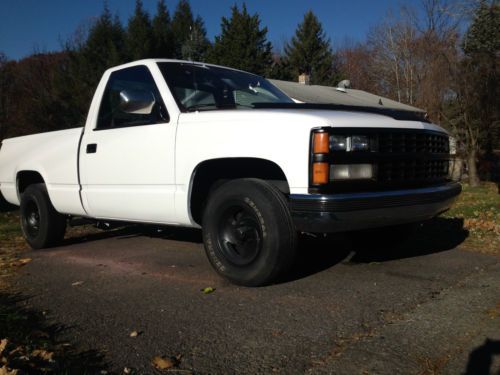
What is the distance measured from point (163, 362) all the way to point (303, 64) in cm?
5047

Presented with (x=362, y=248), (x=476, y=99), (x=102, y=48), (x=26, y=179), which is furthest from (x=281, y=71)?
(x=362, y=248)

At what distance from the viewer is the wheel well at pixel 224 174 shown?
3961 millimetres

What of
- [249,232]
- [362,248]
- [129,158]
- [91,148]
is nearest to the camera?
[249,232]

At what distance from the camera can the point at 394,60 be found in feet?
147

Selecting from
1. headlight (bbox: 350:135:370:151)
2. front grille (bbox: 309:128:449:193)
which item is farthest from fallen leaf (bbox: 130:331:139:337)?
headlight (bbox: 350:135:370:151)

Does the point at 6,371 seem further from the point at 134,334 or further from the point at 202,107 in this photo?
the point at 202,107

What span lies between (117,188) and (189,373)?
9.00ft

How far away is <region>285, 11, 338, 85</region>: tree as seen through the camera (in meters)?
50.5

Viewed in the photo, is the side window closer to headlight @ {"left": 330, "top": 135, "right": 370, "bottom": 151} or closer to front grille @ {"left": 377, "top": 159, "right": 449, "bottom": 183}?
headlight @ {"left": 330, "top": 135, "right": 370, "bottom": 151}

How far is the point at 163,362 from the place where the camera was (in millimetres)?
2570

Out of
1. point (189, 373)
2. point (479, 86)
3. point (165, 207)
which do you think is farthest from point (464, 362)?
point (479, 86)

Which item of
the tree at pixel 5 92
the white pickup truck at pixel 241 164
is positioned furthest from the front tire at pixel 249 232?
the tree at pixel 5 92

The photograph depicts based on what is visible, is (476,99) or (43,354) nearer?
(43,354)

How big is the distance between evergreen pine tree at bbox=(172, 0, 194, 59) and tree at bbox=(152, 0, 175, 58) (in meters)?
0.67
